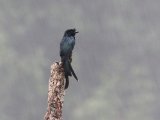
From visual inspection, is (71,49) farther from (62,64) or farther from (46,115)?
(46,115)

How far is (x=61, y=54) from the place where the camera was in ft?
76.1

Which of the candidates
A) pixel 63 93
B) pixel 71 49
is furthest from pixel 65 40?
pixel 63 93

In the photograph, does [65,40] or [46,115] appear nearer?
[46,115]

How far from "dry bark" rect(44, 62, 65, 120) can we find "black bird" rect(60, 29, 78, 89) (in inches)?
9.3

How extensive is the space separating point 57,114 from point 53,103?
35cm

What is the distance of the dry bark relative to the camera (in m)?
21.7

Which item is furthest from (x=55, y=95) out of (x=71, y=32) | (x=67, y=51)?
(x=71, y=32)

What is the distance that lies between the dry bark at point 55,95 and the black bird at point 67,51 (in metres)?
0.24

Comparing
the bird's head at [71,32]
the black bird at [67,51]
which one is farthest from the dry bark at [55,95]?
the bird's head at [71,32]

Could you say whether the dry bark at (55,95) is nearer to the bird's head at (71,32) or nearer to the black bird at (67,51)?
the black bird at (67,51)

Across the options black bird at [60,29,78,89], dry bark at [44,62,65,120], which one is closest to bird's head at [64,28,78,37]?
black bird at [60,29,78,89]

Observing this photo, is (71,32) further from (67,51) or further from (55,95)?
(55,95)

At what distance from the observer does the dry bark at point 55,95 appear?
21.7 meters

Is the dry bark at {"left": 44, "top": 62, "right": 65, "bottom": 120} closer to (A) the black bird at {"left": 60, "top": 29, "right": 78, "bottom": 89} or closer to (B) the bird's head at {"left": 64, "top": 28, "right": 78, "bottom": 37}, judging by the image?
(A) the black bird at {"left": 60, "top": 29, "right": 78, "bottom": 89}
